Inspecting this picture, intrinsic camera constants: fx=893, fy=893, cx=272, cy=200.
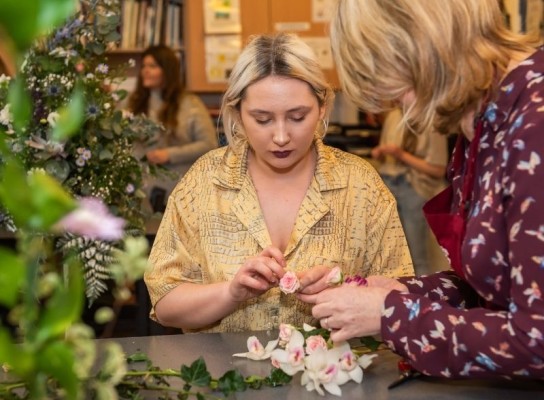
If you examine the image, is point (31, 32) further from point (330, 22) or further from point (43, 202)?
point (330, 22)

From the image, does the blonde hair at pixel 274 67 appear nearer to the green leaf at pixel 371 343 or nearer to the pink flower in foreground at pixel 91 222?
the green leaf at pixel 371 343

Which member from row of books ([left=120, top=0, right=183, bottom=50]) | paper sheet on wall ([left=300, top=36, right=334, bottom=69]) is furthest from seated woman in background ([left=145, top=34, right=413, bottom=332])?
row of books ([left=120, top=0, right=183, bottom=50])

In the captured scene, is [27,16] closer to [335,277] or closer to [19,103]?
[19,103]

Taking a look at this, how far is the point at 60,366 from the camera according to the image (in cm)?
81

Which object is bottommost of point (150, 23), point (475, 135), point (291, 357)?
Answer: point (291, 357)

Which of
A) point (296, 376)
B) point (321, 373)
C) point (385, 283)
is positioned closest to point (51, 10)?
point (321, 373)

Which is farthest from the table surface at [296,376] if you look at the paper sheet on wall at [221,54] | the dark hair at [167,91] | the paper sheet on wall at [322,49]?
the paper sheet on wall at [221,54]

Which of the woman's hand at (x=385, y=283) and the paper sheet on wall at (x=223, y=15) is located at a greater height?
the paper sheet on wall at (x=223, y=15)

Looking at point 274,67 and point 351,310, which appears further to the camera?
point 274,67

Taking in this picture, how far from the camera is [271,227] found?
246cm

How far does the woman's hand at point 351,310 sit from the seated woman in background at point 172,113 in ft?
12.8

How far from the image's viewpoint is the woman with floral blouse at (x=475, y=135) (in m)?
1.48

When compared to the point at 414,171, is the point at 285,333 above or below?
above

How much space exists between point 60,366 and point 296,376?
1.14 metres
